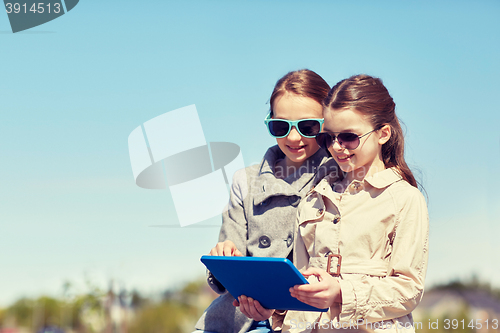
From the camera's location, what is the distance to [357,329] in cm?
188

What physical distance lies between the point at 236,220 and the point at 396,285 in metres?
1.07

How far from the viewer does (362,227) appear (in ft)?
6.41

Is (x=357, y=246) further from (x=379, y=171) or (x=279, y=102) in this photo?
(x=279, y=102)

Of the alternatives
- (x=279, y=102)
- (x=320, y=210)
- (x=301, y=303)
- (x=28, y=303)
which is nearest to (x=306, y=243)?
(x=320, y=210)

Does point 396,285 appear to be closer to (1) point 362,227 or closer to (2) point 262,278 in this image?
(1) point 362,227

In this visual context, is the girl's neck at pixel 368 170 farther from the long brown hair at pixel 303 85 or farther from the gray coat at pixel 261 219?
the long brown hair at pixel 303 85

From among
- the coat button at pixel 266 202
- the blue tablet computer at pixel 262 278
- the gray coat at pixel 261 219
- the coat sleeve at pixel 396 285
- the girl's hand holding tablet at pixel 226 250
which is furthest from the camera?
the coat button at pixel 266 202

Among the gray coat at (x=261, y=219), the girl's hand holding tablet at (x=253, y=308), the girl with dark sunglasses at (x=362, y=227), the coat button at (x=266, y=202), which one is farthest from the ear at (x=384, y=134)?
the girl's hand holding tablet at (x=253, y=308)

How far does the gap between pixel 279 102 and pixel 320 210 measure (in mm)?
740

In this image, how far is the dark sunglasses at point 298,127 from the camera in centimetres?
244

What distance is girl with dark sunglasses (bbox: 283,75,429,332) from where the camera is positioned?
5.80 feet

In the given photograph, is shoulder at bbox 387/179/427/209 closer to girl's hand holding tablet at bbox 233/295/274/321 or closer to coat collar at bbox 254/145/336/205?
coat collar at bbox 254/145/336/205

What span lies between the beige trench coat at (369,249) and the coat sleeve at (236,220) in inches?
16.4

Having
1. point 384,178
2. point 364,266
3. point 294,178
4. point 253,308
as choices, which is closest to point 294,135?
point 294,178
